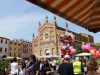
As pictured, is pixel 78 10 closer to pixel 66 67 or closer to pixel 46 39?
pixel 66 67

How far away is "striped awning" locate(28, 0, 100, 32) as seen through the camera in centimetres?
254

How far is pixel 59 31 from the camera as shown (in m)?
66.6

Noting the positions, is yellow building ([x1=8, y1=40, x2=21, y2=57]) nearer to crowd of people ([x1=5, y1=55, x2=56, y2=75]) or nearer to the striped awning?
crowd of people ([x1=5, y1=55, x2=56, y2=75])

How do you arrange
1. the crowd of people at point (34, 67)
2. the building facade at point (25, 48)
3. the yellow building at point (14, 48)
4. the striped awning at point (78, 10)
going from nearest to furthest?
1. the striped awning at point (78, 10)
2. the crowd of people at point (34, 67)
3. the yellow building at point (14, 48)
4. the building facade at point (25, 48)

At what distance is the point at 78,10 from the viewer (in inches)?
118

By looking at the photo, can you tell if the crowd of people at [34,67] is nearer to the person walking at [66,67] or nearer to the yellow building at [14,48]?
the person walking at [66,67]

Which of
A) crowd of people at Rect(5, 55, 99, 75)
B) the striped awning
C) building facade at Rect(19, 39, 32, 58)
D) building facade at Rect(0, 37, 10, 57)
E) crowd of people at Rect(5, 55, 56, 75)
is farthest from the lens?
building facade at Rect(19, 39, 32, 58)

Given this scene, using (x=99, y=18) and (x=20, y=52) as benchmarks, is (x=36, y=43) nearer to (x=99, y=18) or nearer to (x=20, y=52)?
(x=20, y=52)

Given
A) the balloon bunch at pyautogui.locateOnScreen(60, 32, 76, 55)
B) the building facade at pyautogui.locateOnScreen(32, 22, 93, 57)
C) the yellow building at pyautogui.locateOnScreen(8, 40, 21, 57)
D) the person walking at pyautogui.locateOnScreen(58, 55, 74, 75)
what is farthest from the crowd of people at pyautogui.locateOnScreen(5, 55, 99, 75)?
the yellow building at pyautogui.locateOnScreen(8, 40, 21, 57)

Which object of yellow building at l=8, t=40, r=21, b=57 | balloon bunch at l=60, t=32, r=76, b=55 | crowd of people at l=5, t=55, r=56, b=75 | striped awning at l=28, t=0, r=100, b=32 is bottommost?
crowd of people at l=5, t=55, r=56, b=75

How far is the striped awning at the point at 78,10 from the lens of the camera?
2536mm

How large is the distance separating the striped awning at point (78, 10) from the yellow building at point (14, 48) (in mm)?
82373

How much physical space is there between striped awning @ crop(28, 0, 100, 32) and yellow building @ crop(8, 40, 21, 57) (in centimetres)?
8237

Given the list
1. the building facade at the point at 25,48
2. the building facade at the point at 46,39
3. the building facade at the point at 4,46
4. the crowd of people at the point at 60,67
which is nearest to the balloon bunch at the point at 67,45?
the crowd of people at the point at 60,67
